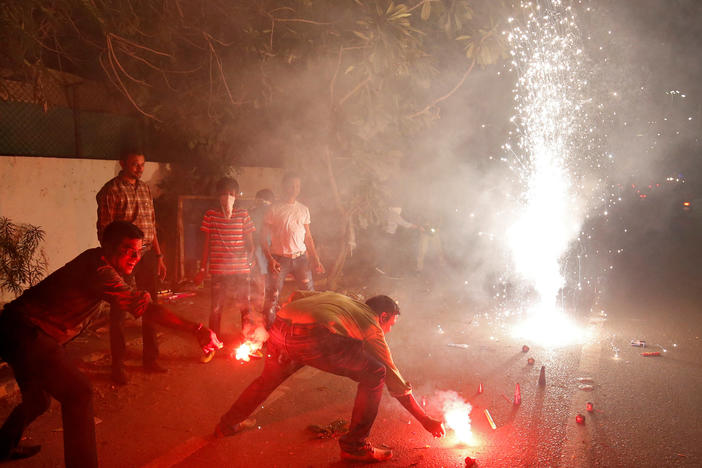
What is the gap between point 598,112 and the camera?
1424 centimetres

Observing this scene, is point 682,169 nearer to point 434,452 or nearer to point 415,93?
point 415,93

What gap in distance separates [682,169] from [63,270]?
27726 mm

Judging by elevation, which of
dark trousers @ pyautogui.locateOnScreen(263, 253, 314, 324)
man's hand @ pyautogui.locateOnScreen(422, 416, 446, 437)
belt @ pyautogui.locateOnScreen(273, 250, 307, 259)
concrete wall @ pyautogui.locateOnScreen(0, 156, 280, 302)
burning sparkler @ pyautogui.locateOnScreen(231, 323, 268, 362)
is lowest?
man's hand @ pyautogui.locateOnScreen(422, 416, 446, 437)

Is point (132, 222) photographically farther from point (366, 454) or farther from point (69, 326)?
point (366, 454)

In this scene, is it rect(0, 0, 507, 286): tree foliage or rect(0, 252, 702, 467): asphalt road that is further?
rect(0, 0, 507, 286): tree foliage

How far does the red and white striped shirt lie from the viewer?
528cm

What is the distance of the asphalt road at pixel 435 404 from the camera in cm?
349

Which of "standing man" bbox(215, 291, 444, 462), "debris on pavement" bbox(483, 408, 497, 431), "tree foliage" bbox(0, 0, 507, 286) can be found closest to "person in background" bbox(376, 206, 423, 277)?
"tree foliage" bbox(0, 0, 507, 286)

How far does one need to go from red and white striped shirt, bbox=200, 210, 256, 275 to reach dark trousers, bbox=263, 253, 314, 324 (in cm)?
47

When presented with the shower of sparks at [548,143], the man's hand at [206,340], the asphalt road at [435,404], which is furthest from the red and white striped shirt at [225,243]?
the shower of sparks at [548,143]

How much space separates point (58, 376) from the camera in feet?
8.82

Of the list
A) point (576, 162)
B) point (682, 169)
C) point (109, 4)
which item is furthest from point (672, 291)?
point (682, 169)

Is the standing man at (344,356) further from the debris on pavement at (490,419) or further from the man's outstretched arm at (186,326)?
the debris on pavement at (490,419)

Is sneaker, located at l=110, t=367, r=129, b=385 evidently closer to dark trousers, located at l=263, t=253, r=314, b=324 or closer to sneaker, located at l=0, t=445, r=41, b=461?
sneaker, located at l=0, t=445, r=41, b=461
